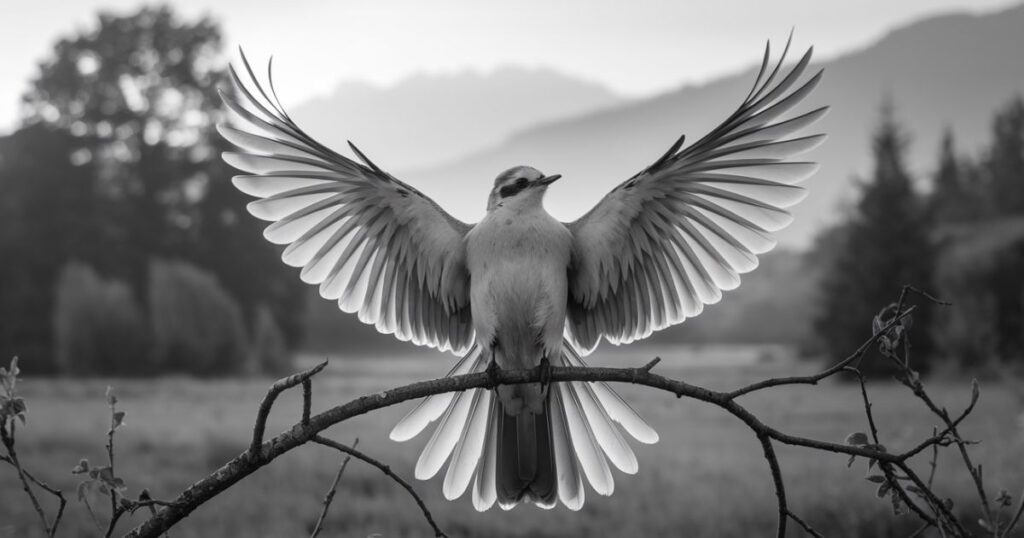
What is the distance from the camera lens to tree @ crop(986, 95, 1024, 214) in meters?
48.6

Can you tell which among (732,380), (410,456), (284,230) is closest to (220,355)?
(732,380)

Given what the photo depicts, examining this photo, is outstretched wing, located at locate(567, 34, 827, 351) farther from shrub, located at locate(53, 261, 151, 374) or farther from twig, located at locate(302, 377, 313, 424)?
shrub, located at locate(53, 261, 151, 374)

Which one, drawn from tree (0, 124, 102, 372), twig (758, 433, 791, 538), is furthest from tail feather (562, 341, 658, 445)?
tree (0, 124, 102, 372)

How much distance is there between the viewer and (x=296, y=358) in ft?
169

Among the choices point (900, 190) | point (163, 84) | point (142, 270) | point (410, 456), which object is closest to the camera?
point (410, 456)

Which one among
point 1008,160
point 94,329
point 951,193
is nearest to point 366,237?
point 94,329

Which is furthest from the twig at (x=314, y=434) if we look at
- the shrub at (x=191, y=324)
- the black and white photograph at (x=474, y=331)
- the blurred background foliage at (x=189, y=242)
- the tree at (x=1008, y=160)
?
the tree at (x=1008, y=160)

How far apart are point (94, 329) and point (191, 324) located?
3783 mm

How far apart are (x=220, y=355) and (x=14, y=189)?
11.6m

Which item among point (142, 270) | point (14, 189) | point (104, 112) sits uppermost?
point (104, 112)

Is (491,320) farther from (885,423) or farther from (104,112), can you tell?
(104,112)

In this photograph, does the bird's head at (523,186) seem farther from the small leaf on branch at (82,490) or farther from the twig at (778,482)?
the small leaf on branch at (82,490)

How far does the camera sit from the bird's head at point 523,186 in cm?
446

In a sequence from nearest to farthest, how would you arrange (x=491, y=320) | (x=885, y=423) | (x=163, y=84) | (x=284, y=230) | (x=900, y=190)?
1. (x=491, y=320)
2. (x=284, y=230)
3. (x=885, y=423)
4. (x=900, y=190)
5. (x=163, y=84)
